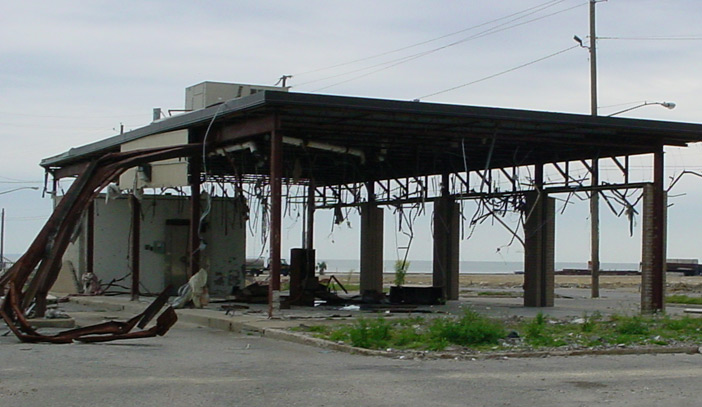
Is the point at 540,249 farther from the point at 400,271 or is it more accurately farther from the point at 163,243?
the point at 163,243

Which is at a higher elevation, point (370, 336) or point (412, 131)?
point (412, 131)

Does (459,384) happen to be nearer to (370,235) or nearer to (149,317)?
(149,317)

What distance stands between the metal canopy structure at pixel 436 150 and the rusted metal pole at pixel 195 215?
3 cm

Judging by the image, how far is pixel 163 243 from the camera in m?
34.6

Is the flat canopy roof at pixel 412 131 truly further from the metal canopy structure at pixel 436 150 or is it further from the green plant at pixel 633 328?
the green plant at pixel 633 328

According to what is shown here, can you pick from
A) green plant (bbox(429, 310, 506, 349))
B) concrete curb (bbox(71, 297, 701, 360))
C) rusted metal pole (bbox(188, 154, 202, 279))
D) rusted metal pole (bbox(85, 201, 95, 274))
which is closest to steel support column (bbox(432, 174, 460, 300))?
rusted metal pole (bbox(188, 154, 202, 279))

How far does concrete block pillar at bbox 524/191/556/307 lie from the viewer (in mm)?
28281

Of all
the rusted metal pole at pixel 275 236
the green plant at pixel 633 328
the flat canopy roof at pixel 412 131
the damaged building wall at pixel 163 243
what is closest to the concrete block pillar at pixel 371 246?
the flat canopy roof at pixel 412 131

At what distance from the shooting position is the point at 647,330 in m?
17.5

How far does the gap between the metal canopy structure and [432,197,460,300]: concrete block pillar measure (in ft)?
0.14

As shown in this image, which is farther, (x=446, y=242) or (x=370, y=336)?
(x=446, y=242)

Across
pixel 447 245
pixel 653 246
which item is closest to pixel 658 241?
pixel 653 246

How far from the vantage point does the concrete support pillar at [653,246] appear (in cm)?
2486

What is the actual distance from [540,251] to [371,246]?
761 centimetres
